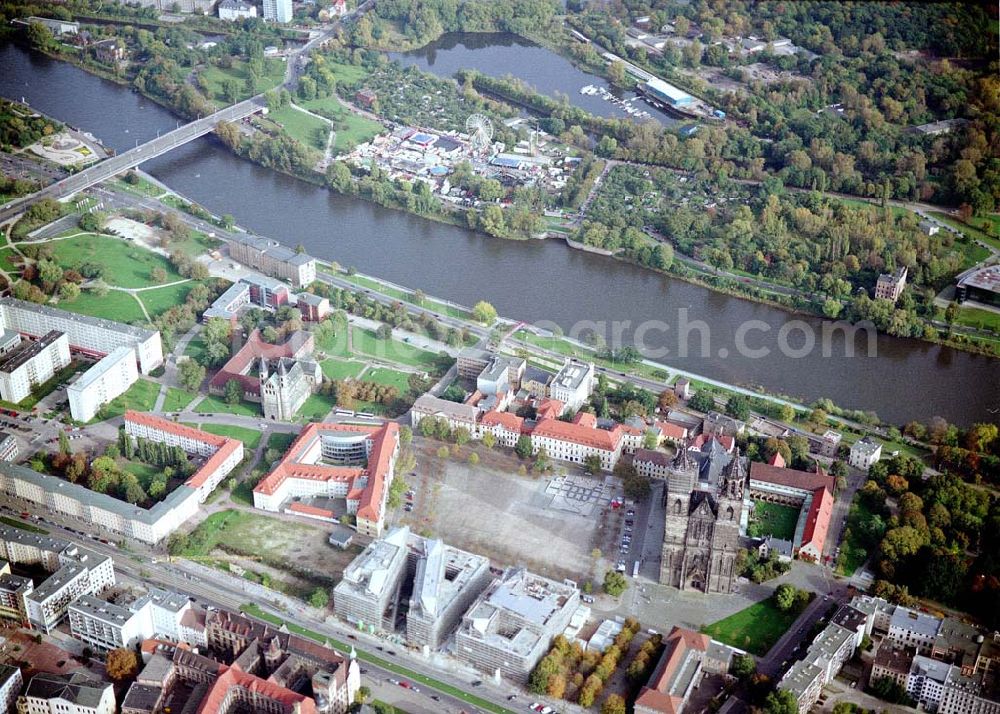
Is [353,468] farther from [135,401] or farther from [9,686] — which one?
[9,686]

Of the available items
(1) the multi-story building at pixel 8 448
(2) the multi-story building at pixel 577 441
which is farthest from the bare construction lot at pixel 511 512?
(1) the multi-story building at pixel 8 448

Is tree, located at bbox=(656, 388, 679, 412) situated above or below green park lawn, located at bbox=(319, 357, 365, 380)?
above

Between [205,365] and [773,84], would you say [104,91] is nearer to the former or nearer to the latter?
[205,365]

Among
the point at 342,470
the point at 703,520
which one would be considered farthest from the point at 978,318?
the point at 342,470

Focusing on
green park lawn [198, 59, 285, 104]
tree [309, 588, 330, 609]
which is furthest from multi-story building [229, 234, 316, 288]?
tree [309, 588, 330, 609]

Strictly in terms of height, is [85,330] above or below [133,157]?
below

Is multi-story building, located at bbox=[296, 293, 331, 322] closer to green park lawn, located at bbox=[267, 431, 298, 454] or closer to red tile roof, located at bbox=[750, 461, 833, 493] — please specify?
green park lawn, located at bbox=[267, 431, 298, 454]
